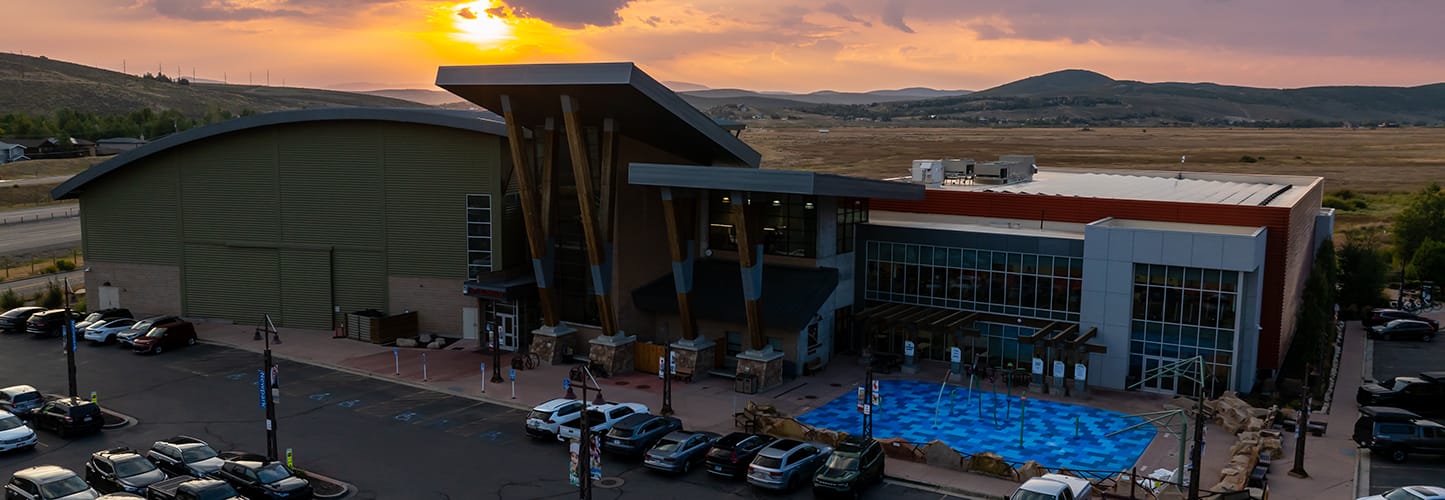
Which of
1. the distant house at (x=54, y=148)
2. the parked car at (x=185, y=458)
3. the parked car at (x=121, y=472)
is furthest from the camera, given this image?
the distant house at (x=54, y=148)

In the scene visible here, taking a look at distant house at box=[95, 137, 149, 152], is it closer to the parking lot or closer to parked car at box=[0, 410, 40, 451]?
parked car at box=[0, 410, 40, 451]

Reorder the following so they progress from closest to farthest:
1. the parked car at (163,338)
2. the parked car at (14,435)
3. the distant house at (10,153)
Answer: the parked car at (14,435)
the parked car at (163,338)
the distant house at (10,153)

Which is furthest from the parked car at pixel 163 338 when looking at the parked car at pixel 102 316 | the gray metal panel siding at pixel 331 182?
the gray metal panel siding at pixel 331 182

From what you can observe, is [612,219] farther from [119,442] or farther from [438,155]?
[119,442]

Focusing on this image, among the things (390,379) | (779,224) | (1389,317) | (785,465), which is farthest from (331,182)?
(1389,317)

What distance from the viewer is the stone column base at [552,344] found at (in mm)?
45062

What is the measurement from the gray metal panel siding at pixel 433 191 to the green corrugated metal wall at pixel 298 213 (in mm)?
50

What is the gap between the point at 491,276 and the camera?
158ft

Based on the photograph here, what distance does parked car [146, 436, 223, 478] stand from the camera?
92.6 feet

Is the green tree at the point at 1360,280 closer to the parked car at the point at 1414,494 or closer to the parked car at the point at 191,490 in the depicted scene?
the parked car at the point at 1414,494

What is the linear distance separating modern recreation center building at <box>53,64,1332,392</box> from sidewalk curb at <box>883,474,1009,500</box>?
11374mm

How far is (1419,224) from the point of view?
2926 inches

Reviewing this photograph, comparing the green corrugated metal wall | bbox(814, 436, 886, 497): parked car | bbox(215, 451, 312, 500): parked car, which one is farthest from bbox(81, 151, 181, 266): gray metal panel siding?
bbox(814, 436, 886, 497): parked car

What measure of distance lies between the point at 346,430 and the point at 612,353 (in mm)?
11926
